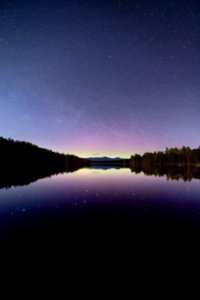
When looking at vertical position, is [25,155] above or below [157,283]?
above

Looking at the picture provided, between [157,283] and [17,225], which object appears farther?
[17,225]

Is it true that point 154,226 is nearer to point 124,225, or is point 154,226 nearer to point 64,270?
point 124,225

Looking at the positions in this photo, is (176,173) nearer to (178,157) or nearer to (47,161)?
(178,157)

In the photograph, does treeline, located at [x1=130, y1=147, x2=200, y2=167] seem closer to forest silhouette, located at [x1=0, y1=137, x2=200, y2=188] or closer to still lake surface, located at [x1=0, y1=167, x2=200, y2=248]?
forest silhouette, located at [x1=0, y1=137, x2=200, y2=188]

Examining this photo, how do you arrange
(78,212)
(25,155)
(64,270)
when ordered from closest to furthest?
(64,270), (78,212), (25,155)

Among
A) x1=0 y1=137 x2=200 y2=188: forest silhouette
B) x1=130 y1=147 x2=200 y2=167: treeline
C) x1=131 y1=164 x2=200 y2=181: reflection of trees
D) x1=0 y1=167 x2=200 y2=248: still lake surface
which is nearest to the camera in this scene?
x1=0 y1=167 x2=200 y2=248: still lake surface

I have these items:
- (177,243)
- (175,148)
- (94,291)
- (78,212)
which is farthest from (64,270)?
(175,148)

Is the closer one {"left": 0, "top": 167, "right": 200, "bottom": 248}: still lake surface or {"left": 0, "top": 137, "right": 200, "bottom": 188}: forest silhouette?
{"left": 0, "top": 167, "right": 200, "bottom": 248}: still lake surface

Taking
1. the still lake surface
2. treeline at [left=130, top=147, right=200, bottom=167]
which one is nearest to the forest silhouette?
treeline at [left=130, top=147, right=200, bottom=167]

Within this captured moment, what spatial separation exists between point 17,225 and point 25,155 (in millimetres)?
113560

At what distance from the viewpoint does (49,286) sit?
271 inches

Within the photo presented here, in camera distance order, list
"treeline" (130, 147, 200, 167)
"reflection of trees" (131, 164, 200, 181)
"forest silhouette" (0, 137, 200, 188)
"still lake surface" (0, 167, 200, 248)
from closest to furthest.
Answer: "still lake surface" (0, 167, 200, 248) < "reflection of trees" (131, 164, 200, 181) < "forest silhouette" (0, 137, 200, 188) < "treeline" (130, 147, 200, 167)

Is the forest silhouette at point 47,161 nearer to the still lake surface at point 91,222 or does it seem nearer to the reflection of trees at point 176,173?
the reflection of trees at point 176,173

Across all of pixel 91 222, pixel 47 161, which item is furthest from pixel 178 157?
pixel 91 222
